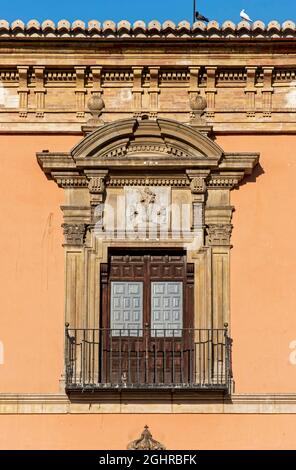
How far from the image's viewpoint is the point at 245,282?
1478 cm

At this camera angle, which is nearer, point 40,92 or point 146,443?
point 146,443

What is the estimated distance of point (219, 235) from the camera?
14.9 metres

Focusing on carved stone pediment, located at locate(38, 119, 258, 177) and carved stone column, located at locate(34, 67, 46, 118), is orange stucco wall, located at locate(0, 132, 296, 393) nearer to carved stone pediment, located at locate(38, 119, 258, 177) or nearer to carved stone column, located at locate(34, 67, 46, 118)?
carved stone pediment, located at locate(38, 119, 258, 177)

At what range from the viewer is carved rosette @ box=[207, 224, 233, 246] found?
1484 cm

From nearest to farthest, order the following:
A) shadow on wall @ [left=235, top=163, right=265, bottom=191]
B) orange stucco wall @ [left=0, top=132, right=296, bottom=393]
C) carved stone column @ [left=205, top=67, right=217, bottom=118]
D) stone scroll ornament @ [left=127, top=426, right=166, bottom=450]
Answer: stone scroll ornament @ [left=127, top=426, right=166, bottom=450], orange stucco wall @ [left=0, top=132, right=296, bottom=393], shadow on wall @ [left=235, top=163, right=265, bottom=191], carved stone column @ [left=205, top=67, right=217, bottom=118]

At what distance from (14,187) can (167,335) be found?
2202mm

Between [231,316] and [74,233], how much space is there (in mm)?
1812

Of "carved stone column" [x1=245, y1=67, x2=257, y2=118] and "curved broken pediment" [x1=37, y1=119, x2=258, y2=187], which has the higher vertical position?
"carved stone column" [x1=245, y1=67, x2=257, y2=118]

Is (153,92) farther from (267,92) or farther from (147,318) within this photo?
(147,318)

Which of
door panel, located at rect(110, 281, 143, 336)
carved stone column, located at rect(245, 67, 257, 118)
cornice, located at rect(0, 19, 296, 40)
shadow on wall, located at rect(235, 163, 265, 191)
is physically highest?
cornice, located at rect(0, 19, 296, 40)

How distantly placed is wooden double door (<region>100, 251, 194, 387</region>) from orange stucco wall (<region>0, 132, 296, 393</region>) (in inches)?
18.6

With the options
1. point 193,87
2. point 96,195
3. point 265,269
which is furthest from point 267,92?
point 96,195

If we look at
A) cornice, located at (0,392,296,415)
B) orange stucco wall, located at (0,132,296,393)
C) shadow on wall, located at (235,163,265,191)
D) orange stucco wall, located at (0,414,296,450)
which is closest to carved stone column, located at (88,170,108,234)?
orange stucco wall, located at (0,132,296,393)

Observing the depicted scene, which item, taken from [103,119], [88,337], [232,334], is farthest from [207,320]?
[103,119]
